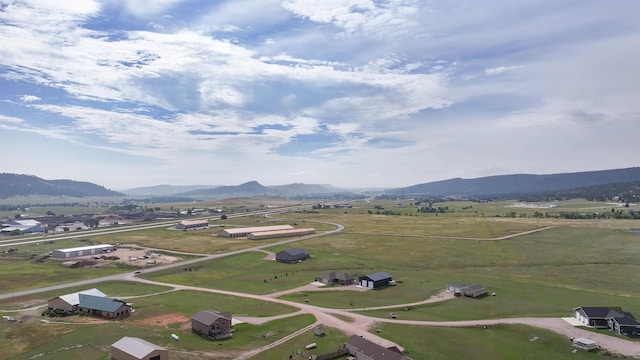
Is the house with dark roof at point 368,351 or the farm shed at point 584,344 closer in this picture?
the house with dark roof at point 368,351

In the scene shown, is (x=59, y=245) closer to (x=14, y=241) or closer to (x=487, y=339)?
(x=14, y=241)

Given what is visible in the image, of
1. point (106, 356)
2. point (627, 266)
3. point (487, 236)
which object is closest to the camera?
point (106, 356)

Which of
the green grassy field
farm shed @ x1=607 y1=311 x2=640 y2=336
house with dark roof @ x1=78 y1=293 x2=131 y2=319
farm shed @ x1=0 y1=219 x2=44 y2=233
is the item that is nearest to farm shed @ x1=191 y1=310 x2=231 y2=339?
the green grassy field

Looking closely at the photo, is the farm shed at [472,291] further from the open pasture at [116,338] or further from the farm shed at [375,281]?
the open pasture at [116,338]

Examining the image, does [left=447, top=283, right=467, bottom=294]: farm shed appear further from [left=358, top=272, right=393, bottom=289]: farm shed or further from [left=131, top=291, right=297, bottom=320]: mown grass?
[left=131, top=291, right=297, bottom=320]: mown grass

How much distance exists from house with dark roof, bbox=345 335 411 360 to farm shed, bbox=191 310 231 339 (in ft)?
52.1

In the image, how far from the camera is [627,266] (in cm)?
9331

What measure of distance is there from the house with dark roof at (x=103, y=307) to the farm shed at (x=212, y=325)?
13618 millimetres

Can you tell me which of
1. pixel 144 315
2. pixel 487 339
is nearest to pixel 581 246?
pixel 487 339

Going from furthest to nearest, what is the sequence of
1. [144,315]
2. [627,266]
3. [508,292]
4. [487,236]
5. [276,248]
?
1. [487,236]
2. [276,248]
3. [627,266]
4. [508,292]
5. [144,315]

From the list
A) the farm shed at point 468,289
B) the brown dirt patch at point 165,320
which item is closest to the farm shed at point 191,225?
the brown dirt patch at point 165,320

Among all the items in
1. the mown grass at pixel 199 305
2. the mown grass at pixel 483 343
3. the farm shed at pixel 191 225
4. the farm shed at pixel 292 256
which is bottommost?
the mown grass at pixel 483 343

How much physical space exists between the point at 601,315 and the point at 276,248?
87749 millimetres

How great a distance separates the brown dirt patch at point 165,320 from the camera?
2267 inches
